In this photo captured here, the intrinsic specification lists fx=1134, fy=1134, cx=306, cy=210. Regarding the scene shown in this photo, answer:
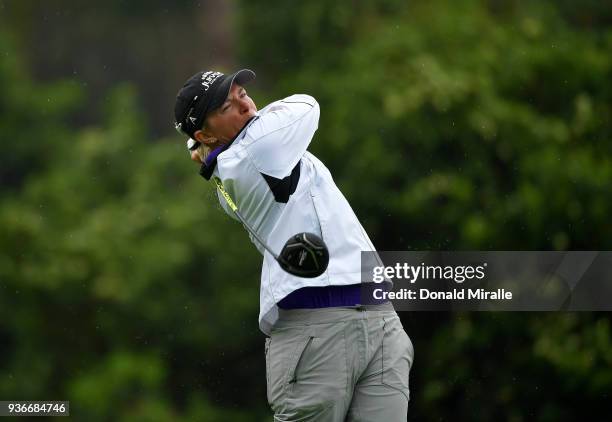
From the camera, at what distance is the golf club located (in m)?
3.93

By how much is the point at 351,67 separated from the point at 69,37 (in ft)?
31.4

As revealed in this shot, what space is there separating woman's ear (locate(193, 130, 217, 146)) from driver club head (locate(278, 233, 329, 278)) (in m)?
0.60

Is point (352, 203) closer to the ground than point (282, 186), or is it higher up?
closer to the ground

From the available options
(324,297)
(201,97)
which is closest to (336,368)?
(324,297)

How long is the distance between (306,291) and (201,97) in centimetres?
83

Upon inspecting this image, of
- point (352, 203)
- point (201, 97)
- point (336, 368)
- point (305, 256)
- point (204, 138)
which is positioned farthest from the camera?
point (352, 203)

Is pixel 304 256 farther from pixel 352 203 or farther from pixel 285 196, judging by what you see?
pixel 352 203

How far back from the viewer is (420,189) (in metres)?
8.56

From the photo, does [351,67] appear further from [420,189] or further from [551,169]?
[551,169]

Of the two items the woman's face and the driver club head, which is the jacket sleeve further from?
the driver club head

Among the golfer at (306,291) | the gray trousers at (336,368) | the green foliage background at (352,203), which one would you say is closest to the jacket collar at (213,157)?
the golfer at (306,291)

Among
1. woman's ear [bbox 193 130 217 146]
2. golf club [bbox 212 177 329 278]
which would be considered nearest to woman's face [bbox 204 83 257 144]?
woman's ear [bbox 193 130 217 146]

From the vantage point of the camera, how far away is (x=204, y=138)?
437 cm

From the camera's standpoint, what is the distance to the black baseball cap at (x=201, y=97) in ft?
14.0
